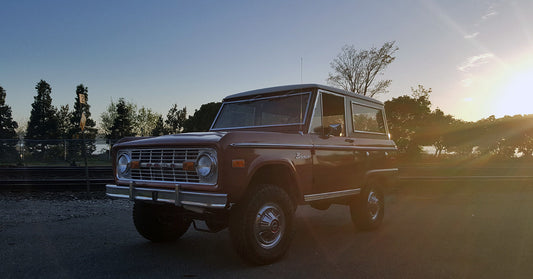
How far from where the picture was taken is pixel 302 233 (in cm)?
609

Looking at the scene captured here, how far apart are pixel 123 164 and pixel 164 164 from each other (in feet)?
2.88

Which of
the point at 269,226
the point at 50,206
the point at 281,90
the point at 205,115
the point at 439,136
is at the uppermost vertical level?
the point at 205,115

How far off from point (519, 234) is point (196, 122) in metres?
43.4

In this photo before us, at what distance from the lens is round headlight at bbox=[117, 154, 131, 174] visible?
4.60m

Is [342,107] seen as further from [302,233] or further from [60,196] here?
[60,196]

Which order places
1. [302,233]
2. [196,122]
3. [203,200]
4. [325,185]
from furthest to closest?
[196,122] < [302,233] < [325,185] < [203,200]

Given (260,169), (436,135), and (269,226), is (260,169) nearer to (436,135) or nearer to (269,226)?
(269,226)

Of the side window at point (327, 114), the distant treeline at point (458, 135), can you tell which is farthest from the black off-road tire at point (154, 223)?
the distant treeline at point (458, 135)

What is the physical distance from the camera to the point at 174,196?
3900 mm

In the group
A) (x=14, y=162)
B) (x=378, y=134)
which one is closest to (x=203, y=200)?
(x=378, y=134)

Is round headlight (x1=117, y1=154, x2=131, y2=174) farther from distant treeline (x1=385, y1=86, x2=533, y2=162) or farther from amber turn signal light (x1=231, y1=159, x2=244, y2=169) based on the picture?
distant treeline (x1=385, y1=86, x2=533, y2=162)

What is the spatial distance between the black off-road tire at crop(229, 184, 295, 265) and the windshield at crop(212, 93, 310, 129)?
1.20 metres

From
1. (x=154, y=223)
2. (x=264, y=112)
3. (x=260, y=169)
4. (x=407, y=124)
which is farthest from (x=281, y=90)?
(x=407, y=124)

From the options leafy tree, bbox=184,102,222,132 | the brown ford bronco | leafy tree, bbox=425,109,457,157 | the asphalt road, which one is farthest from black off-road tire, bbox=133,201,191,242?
leafy tree, bbox=184,102,222,132
